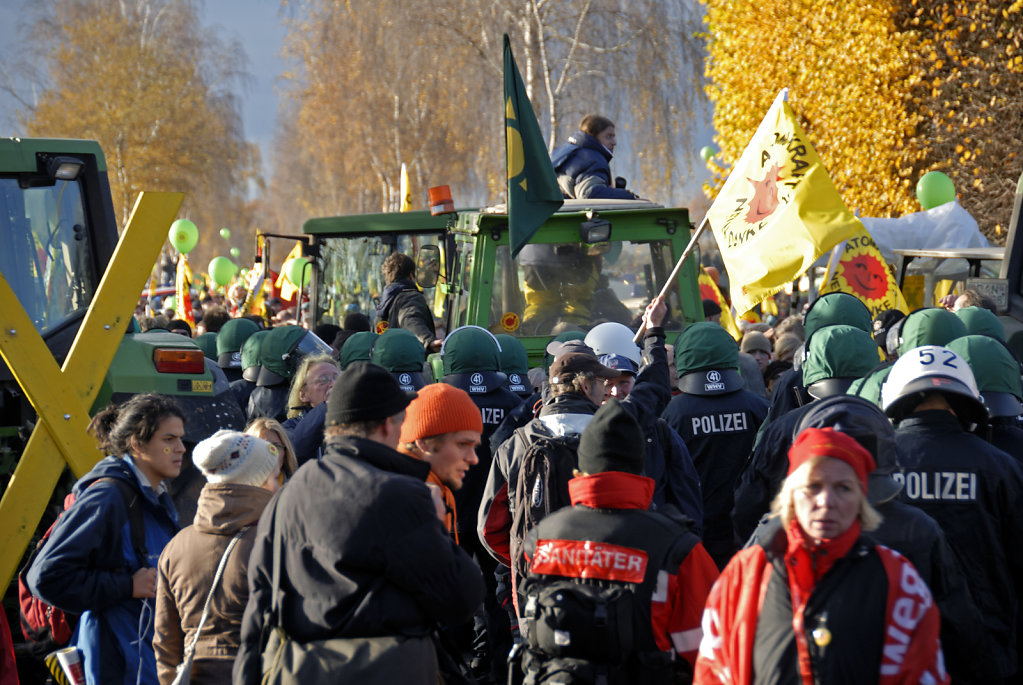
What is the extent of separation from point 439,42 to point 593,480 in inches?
1045

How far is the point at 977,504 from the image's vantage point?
368 centimetres

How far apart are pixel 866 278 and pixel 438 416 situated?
583cm

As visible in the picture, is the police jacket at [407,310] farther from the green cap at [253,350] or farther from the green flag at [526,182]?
the green cap at [253,350]

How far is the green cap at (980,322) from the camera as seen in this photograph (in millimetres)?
5781

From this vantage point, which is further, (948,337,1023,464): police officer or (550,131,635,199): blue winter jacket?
(550,131,635,199): blue winter jacket

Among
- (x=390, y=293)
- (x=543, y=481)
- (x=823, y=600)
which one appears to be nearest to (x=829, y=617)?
(x=823, y=600)

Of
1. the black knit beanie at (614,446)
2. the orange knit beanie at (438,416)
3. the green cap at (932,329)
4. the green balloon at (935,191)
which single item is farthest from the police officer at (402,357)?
the green balloon at (935,191)

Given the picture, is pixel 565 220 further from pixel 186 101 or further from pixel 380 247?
pixel 186 101

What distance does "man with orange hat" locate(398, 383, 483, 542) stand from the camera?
359 cm

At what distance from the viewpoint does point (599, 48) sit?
27594 mm

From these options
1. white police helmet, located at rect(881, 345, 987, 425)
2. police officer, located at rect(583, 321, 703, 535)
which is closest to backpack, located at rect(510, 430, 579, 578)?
police officer, located at rect(583, 321, 703, 535)

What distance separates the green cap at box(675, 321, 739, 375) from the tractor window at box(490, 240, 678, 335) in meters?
2.74

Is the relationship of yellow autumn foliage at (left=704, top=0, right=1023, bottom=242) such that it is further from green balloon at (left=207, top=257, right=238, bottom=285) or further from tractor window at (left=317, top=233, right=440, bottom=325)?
green balloon at (left=207, top=257, right=238, bottom=285)

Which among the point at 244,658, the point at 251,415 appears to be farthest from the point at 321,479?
the point at 251,415
